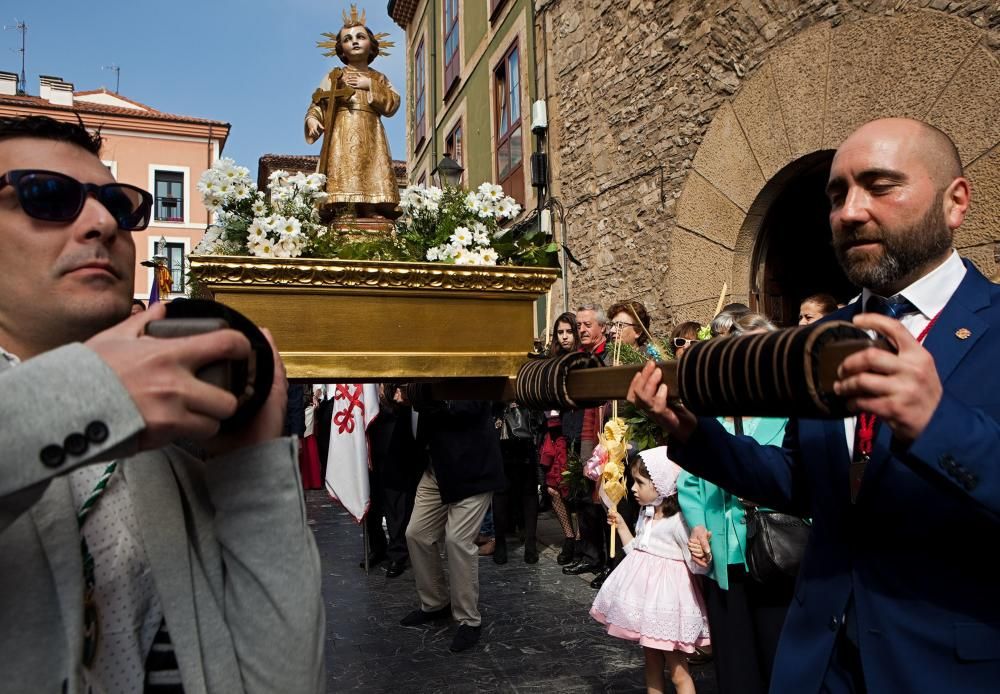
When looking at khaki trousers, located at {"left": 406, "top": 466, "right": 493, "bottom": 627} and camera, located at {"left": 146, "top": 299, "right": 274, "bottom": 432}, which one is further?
khaki trousers, located at {"left": 406, "top": 466, "right": 493, "bottom": 627}

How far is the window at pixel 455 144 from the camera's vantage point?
685 inches

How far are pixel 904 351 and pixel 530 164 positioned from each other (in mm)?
11309

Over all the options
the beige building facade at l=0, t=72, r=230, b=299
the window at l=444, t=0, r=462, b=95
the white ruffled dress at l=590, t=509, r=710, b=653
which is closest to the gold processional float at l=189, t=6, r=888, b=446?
the white ruffled dress at l=590, t=509, r=710, b=653

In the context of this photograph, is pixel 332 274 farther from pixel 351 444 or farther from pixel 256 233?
pixel 351 444

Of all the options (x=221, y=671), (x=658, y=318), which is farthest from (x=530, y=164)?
(x=221, y=671)

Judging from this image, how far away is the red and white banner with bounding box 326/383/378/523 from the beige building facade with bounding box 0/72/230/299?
1237 inches

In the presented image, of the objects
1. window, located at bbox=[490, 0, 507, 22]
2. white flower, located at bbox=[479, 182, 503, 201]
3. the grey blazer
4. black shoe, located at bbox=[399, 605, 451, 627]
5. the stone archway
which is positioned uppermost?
window, located at bbox=[490, 0, 507, 22]

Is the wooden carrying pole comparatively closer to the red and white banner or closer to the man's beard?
the man's beard

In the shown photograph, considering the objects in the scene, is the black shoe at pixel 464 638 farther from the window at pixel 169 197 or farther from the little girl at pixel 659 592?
the window at pixel 169 197

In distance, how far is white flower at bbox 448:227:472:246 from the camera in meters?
2.29

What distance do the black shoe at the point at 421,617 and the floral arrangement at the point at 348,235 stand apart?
386 centimetres

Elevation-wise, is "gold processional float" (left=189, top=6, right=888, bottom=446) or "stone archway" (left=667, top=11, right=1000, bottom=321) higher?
"stone archway" (left=667, top=11, right=1000, bottom=321)

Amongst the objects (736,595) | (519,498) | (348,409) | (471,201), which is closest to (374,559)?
(348,409)

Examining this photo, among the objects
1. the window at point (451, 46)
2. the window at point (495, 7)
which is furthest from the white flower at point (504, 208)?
the window at point (451, 46)
